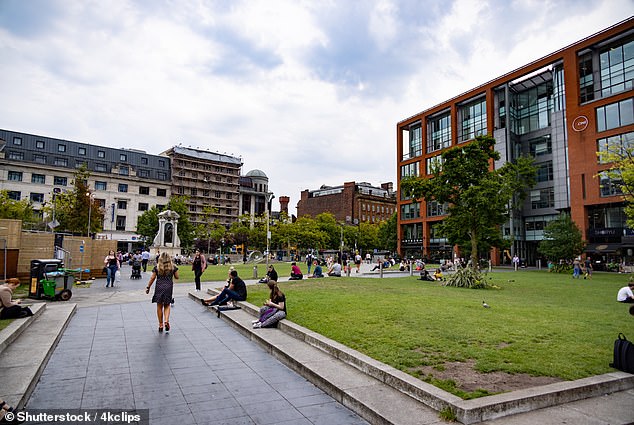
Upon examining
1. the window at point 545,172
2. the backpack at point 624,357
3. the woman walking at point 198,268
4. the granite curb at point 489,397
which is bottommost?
the granite curb at point 489,397

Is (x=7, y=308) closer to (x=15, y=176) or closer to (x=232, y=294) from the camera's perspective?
(x=232, y=294)

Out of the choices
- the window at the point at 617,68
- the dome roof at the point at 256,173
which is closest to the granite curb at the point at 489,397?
the window at the point at 617,68

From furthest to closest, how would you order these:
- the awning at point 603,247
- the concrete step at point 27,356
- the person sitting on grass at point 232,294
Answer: the awning at point 603,247 < the person sitting on grass at point 232,294 < the concrete step at point 27,356

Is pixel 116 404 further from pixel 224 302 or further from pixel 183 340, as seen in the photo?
pixel 224 302

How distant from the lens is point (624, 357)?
230 inches

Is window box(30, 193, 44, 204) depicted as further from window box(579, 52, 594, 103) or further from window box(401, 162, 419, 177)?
window box(579, 52, 594, 103)

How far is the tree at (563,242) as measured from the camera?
3781cm

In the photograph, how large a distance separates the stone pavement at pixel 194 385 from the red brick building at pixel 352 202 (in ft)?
325

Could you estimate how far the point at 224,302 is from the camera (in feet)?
40.9

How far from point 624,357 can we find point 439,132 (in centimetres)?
6091

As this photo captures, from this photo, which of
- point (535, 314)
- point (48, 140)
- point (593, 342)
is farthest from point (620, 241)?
point (48, 140)

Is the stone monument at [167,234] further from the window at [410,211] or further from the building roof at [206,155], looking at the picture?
the building roof at [206,155]

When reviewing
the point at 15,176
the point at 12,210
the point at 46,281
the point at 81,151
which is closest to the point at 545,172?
the point at 46,281

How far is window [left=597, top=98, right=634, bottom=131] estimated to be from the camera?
40903 mm
